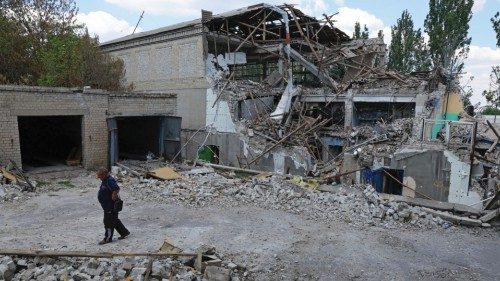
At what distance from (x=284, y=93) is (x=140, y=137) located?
299 inches

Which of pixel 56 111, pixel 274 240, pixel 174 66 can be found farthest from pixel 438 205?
pixel 174 66

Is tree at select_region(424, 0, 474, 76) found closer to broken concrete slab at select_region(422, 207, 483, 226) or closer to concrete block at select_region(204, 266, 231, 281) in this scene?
broken concrete slab at select_region(422, 207, 483, 226)

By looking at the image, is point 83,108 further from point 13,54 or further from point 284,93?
point 284,93

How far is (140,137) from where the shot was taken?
17.1 m

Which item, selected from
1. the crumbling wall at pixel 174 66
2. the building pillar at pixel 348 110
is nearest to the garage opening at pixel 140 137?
the crumbling wall at pixel 174 66

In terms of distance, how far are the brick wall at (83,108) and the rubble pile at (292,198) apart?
2.73 meters

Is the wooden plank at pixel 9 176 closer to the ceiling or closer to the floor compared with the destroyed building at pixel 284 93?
closer to the floor

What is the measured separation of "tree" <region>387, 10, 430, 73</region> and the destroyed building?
44.2 feet

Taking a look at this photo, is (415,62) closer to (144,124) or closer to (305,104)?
(305,104)

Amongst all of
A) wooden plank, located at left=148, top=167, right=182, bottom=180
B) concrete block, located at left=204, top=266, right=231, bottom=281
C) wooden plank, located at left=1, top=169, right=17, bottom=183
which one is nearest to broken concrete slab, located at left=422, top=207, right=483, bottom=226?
concrete block, located at left=204, top=266, right=231, bottom=281

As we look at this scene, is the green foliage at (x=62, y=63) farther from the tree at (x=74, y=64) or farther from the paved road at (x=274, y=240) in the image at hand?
the paved road at (x=274, y=240)

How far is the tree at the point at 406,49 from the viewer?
1339 inches

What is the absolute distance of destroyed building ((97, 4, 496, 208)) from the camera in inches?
655

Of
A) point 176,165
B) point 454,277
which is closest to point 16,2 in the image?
point 176,165
